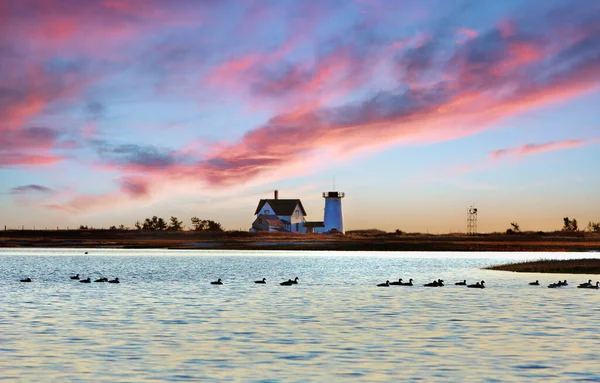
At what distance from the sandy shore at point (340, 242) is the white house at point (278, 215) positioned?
373 cm

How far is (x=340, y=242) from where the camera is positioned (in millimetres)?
166000

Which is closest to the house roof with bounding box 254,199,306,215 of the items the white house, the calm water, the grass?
the white house

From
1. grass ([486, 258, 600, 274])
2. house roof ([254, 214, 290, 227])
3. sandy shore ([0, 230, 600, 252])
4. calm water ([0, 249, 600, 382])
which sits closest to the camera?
calm water ([0, 249, 600, 382])

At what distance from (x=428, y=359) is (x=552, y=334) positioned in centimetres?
788

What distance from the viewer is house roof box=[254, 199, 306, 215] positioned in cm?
18988

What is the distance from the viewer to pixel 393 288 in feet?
180

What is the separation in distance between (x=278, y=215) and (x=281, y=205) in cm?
278

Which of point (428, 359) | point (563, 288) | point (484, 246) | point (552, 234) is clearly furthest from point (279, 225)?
point (428, 359)

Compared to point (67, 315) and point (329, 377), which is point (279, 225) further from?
point (329, 377)

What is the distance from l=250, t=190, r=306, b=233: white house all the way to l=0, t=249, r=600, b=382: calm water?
133762mm

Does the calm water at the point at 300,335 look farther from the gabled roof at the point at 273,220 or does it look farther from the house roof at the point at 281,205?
the house roof at the point at 281,205

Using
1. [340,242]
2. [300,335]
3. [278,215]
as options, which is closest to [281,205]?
[278,215]

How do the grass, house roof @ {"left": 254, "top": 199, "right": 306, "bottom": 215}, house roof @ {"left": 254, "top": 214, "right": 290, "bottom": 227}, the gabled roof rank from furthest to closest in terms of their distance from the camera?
house roof @ {"left": 254, "top": 199, "right": 306, "bottom": 215} → house roof @ {"left": 254, "top": 214, "right": 290, "bottom": 227} → the gabled roof → the grass

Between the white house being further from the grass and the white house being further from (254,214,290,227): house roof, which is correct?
the grass
